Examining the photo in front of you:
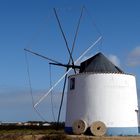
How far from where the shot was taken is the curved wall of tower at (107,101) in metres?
32.8

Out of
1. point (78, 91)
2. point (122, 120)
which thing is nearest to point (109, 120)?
point (122, 120)

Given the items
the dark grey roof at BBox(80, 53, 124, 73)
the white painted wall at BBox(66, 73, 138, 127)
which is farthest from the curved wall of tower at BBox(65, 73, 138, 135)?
the dark grey roof at BBox(80, 53, 124, 73)

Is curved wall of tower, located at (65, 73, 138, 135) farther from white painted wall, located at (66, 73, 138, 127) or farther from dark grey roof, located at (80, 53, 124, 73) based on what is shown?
dark grey roof, located at (80, 53, 124, 73)

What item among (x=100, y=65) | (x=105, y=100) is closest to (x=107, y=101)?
(x=105, y=100)

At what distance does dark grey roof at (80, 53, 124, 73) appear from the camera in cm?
3375

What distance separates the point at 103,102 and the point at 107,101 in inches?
12.6

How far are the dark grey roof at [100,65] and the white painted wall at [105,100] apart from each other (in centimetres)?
66

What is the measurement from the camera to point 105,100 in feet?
108

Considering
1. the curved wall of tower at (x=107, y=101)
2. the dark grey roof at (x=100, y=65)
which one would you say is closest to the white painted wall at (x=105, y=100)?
the curved wall of tower at (x=107, y=101)

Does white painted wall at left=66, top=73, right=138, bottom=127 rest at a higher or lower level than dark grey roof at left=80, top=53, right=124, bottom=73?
lower

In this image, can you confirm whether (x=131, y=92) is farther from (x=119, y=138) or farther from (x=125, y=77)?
(x=119, y=138)

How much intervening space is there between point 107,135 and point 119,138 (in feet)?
9.20

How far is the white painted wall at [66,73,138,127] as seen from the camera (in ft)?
108

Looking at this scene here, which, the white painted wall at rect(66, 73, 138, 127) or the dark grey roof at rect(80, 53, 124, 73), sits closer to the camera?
the white painted wall at rect(66, 73, 138, 127)
